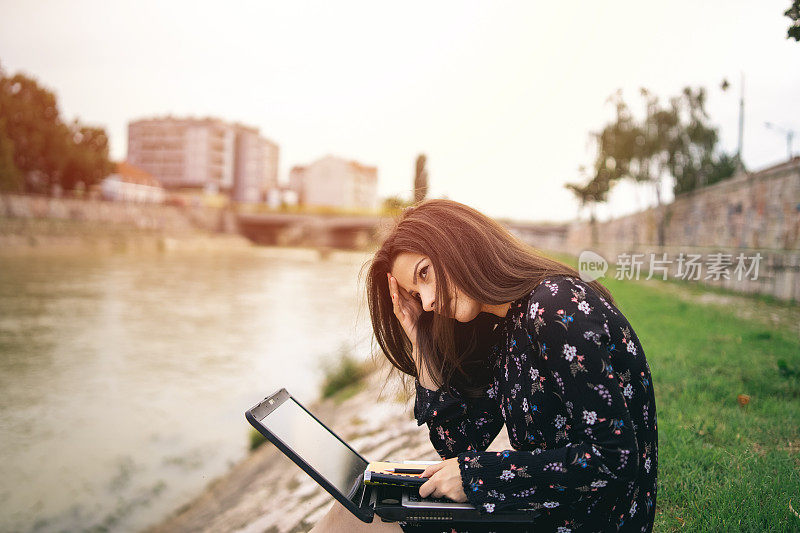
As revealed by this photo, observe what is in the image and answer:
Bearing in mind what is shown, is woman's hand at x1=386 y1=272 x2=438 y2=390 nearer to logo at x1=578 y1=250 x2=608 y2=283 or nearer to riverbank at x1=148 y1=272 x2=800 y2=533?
logo at x1=578 y1=250 x2=608 y2=283

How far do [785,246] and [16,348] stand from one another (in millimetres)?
13042

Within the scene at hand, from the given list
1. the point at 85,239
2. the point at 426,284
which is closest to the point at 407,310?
the point at 426,284

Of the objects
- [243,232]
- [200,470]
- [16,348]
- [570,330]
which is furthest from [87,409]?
[243,232]

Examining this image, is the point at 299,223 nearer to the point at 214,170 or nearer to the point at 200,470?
the point at 214,170

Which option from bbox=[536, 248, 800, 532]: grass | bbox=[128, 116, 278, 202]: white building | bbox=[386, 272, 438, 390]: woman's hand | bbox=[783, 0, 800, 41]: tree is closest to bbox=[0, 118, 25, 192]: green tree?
bbox=[536, 248, 800, 532]: grass

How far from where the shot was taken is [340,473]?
5.13ft

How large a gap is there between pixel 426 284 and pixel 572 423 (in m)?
0.53

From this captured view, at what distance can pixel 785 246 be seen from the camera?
720cm

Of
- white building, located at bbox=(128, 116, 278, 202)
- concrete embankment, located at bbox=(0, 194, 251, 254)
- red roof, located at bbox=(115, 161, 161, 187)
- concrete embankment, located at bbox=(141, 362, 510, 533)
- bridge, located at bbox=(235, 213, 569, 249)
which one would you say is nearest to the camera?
concrete embankment, located at bbox=(141, 362, 510, 533)

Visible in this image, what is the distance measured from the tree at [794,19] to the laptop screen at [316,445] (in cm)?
282

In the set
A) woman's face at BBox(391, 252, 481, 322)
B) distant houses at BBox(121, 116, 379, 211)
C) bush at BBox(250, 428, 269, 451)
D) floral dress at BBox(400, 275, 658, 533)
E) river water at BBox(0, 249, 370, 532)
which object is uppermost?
distant houses at BBox(121, 116, 379, 211)

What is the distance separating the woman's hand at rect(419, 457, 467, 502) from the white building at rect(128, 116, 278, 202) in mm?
70850

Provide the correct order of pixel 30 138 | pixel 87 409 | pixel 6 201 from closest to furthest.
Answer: pixel 87 409 → pixel 6 201 → pixel 30 138

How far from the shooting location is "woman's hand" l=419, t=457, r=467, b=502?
1403mm
